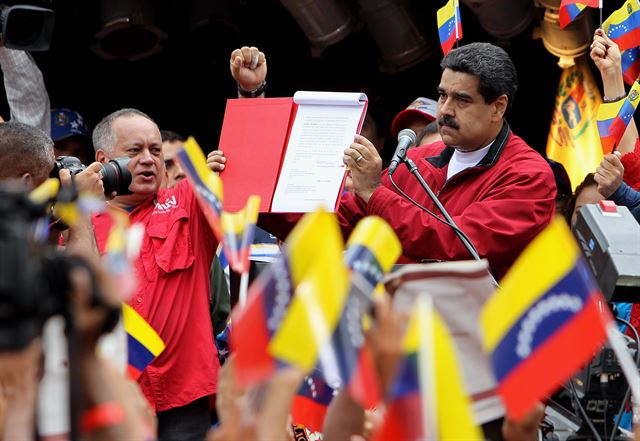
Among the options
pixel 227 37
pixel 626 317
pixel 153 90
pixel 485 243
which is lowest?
pixel 153 90

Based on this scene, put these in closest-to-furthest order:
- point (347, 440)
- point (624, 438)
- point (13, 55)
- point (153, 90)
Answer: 1. point (347, 440)
2. point (624, 438)
3. point (13, 55)
4. point (153, 90)

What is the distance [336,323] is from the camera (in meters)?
2.48

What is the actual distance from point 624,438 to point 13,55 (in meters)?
3.61

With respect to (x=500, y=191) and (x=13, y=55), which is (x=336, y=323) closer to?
(x=500, y=191)

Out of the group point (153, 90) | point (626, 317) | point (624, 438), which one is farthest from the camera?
point (153, 90)

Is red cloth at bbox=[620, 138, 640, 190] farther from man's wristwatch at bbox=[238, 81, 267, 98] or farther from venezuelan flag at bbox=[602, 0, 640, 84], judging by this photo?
man's wristwatch at bbox=[238, 81, 267, 98]

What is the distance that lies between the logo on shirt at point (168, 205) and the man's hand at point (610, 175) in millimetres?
1773

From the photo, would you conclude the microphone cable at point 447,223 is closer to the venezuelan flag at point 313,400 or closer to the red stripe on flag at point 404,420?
the venezuelan flag at point 313,400

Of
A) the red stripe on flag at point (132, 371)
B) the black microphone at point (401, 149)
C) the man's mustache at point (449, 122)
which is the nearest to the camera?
the red stripe on flag at point (132, 371)

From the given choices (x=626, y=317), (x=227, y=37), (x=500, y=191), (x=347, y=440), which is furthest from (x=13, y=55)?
(x=347, y=440)

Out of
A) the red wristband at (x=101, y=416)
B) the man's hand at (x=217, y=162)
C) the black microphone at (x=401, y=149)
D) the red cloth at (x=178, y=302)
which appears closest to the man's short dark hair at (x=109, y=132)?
the red cloth at (x=178, y=302)

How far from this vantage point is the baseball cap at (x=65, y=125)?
6.84 m

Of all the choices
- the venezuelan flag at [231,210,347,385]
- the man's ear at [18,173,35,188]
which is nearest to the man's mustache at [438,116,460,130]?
the man's ear at [18,173,35,188]

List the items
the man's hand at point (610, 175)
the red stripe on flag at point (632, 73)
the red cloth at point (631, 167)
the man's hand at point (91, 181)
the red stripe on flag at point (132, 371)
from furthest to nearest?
the red stripe on flag at point (632, 73), the red cloth at point (631, 167), the man's hand at point (610, 175), the man's hand at point (91, 181), the red stripe on flag at point (132, 371)
